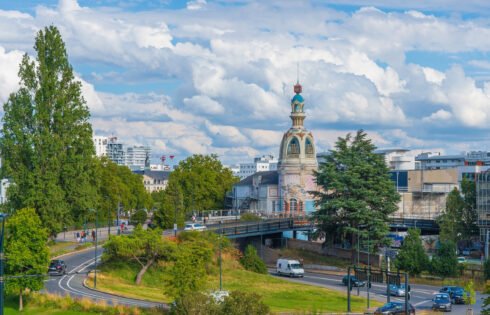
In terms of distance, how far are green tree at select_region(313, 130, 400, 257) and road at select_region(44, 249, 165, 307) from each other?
86.7ft

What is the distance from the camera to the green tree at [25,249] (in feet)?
202

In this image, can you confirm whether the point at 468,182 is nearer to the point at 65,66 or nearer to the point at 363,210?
the point at 363,210

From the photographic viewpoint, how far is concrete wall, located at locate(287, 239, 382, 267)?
302ft

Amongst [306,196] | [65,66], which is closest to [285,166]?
[306,196]

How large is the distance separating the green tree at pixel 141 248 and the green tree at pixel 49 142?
7.51 meters

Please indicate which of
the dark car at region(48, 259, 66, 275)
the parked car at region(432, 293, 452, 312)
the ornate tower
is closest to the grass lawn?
the dark car at region(48, 259, 66, 275)

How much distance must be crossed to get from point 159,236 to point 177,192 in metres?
41.4

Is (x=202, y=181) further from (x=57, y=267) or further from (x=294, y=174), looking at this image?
(x=57, y=267)

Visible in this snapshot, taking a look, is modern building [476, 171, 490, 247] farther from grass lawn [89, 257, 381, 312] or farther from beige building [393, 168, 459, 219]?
grass lawn [89, 257, 381, 312]

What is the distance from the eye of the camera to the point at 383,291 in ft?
252

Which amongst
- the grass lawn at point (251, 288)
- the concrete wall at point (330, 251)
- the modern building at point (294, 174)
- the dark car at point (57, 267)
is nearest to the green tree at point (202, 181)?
the modern building at point (294, 174)

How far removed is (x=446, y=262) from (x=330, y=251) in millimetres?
19704

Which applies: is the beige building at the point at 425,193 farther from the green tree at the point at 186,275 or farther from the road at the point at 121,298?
the green tree at the point at 186,275

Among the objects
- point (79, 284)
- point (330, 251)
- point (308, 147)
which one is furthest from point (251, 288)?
point (308, 147)
